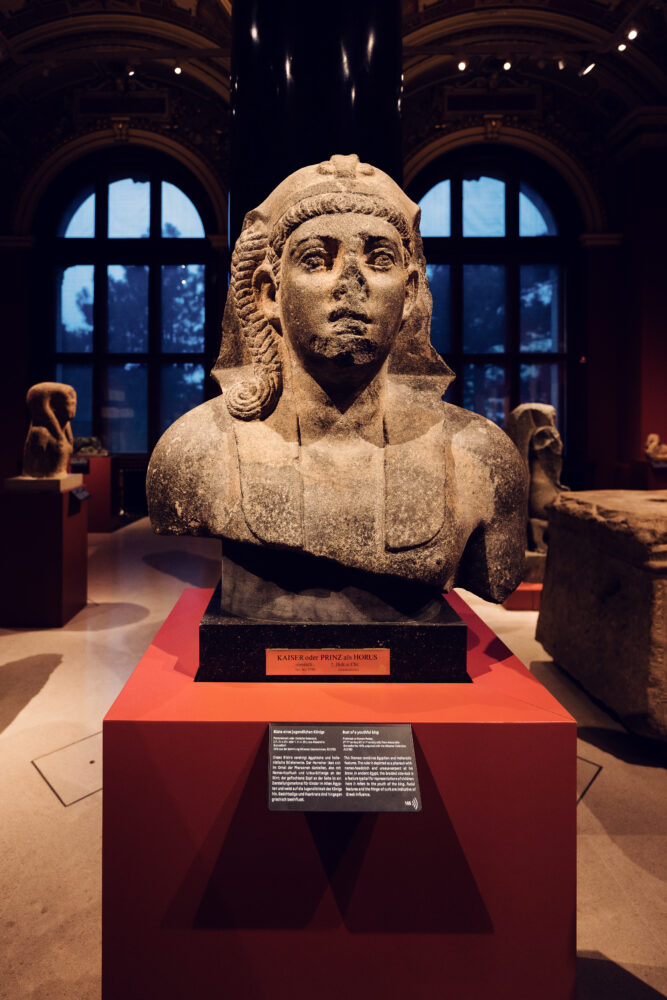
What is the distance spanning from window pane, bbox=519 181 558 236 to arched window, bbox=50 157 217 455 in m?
4.70

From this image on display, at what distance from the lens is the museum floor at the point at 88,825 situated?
182 centimetres

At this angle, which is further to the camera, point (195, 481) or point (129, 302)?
point (129, 302)

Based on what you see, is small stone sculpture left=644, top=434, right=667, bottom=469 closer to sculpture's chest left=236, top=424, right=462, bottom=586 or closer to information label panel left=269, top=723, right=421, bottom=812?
sculpture's chest left=236, top=424, right=462, bottom=586

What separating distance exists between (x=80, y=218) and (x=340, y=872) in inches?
426

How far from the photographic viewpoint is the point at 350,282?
5.46ft

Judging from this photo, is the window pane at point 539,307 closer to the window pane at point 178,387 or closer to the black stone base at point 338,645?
the window pane at point 178,387

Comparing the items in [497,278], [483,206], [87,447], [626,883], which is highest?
[483,206]

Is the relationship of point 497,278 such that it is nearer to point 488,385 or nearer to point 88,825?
point 488,385

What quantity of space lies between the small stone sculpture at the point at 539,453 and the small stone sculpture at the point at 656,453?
2819 millimetres

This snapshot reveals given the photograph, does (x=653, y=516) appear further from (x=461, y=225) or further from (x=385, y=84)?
(x=461, y=225)

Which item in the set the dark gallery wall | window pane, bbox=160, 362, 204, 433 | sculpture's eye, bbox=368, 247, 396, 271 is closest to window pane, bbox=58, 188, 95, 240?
the dark gallery wall

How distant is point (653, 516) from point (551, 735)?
6.51ft

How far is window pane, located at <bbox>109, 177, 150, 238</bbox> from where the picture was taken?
10.1m

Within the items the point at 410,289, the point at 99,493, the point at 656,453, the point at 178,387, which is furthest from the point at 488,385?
the point at 410,289
